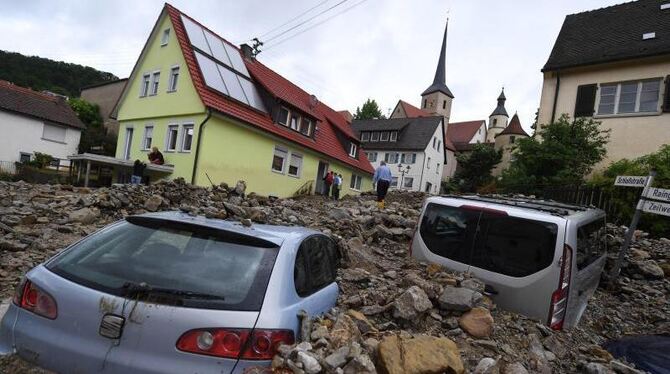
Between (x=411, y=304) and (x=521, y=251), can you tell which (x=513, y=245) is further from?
(x=411, y=304)

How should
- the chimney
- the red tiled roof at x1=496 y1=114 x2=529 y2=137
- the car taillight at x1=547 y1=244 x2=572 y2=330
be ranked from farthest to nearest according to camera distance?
the red tiled roof at x1=496 y1=114 x2=529 y2=137, the chimney, the car taillight at x1=547 y1=244 x2=572 y2=330

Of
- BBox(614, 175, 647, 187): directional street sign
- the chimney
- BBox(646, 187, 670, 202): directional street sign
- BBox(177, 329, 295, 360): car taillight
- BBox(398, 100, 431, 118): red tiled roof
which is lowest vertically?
BBox(177, 329, 295, 360): car taillight

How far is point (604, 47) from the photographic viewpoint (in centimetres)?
1784

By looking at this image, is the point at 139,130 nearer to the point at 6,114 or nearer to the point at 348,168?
the point at 348,168

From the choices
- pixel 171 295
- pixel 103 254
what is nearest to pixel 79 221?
pixel 103 254

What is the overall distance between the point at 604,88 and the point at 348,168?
16568 millimetres

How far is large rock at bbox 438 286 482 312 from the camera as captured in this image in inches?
151

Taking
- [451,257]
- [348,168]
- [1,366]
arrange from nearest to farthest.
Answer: [1,366]
[451,257]
[348,168]

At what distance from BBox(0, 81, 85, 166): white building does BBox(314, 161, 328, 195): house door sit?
19.1 meters

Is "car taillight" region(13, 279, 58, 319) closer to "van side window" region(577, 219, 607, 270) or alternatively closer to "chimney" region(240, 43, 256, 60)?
"van side window" region(577, 219, 607, 270)

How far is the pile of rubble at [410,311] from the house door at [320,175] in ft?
54.1

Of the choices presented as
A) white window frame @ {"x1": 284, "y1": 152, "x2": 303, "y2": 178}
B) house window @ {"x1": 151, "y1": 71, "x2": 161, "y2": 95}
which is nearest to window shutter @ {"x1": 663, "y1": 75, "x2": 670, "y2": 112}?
white window frame @ {"x1": 284, "y1": 152, "x2": 303, "y2": 178}

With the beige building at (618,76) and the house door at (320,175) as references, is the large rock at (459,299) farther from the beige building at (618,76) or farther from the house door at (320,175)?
the house door at (320,175)

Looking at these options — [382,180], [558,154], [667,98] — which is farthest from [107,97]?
[667,98]
